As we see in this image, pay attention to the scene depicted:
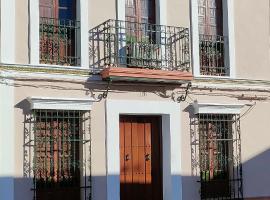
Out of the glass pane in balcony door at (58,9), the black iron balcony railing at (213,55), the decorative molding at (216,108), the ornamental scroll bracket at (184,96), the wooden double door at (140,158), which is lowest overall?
the wooden double door at (140,158)

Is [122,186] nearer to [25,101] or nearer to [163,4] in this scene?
[25,101]

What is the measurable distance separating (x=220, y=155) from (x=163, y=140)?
1.45 metres

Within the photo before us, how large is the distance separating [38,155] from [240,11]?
589 centimetres

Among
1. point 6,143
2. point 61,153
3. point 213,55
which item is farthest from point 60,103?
point 213,55

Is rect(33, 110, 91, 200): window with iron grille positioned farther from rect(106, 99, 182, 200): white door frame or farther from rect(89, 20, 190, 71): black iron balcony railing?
rect(89, 20, 190, 71): black iron balcony railing

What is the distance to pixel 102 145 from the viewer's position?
12.1 m

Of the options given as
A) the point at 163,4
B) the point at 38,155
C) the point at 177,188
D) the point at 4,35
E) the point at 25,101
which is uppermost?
the point at 163,4

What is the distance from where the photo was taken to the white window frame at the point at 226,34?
1337 cm

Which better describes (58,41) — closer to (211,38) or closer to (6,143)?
(6,143)

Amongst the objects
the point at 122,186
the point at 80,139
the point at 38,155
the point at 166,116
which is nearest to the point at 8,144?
the point at 38,155

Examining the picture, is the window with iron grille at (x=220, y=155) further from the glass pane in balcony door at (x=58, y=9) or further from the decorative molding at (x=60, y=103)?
the glass pane in balcony door at (x=58, y=9)

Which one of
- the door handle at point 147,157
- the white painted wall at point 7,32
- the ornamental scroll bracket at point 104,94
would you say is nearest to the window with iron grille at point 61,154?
the ornamental scroll bracket at point 104,94

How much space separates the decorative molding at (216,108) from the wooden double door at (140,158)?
878mm

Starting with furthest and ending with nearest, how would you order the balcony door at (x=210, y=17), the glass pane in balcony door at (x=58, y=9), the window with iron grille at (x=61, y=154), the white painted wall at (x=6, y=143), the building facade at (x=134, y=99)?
the balcony door at (x=210, y=17)
the glass pane in balcony door at (x=58, y=9)
the window with iron grille at (x=61, y=154)
the building facade at (x=134, y=99)
the white painted wall at (x=6, y=143)
